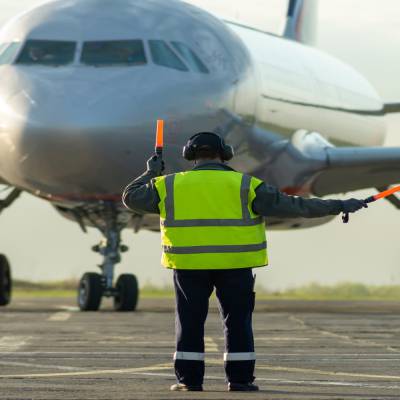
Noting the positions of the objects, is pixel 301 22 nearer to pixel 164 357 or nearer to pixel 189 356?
pixel 164 357

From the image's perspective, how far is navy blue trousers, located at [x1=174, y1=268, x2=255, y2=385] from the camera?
29.8ft

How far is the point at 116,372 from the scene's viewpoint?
10227mm

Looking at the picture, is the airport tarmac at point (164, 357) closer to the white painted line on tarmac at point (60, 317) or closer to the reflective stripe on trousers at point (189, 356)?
the white painted line on tarmac at point (60, 317)

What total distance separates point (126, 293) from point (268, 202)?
1253 cm

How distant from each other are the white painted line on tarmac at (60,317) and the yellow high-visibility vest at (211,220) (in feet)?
30.6

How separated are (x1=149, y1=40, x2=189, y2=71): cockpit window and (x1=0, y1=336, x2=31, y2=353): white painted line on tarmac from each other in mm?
6875

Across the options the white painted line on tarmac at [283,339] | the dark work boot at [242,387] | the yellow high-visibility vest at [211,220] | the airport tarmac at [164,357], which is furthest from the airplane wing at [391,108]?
the dark work boot at [242,387]

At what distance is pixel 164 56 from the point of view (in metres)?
20.8

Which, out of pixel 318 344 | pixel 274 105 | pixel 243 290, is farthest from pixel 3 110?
pixel 243 290

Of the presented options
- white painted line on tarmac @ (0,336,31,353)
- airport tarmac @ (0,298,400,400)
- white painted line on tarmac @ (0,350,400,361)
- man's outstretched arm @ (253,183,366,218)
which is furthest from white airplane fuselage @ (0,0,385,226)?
man's outstretched arm @ (253,183,366,218)

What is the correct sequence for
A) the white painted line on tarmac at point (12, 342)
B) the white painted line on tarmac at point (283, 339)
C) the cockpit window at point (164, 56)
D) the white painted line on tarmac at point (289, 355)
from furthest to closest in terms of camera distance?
the cockpit window at point (164, 56)
the white painted line on tarmac at point (283, 339)
the white painted line on tarmac at point (12, 342)
the white painted line on tarmac at point (289, 355)

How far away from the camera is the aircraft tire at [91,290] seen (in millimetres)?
20859

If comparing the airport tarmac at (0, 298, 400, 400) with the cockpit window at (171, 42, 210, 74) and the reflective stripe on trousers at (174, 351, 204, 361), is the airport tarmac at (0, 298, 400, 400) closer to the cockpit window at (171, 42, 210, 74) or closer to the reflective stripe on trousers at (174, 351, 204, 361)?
the reflective stripe on trousers at (174, 351, 204, 361)

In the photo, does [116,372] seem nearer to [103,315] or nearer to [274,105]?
[103,315]
